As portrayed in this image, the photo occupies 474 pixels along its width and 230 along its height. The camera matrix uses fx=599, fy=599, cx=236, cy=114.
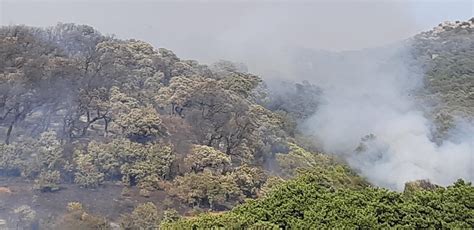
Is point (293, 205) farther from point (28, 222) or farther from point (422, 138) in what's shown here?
point (422, 138)

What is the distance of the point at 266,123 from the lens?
808 inches

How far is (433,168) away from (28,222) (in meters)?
11.1

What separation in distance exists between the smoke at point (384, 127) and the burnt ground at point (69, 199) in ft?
22.1

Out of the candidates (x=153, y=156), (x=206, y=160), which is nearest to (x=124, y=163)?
(x=153, y=156)

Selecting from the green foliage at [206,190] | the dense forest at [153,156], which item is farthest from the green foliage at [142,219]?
the green foliage at [206,190]

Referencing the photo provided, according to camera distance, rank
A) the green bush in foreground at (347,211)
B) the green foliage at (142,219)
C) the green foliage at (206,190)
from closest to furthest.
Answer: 1. the green bush in foreground at (347,211)
2. the green foliage at (142,219)
3. the green foliage at (206,190)

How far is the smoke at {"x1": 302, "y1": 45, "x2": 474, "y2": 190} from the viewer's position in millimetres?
17375

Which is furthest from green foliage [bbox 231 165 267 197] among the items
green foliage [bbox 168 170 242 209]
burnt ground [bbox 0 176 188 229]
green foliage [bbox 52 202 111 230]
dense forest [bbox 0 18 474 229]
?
green foliage [bbox 52 202 111 230]

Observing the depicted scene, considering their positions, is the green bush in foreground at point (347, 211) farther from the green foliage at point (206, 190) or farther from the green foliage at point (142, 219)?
the green foliage at point (206, 190)

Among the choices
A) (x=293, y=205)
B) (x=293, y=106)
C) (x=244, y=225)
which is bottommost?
(x=244, y=225)

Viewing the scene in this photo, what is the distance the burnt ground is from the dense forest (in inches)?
1.1

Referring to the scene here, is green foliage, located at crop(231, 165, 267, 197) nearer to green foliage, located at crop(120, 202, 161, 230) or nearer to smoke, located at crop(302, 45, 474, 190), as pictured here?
green foliage, located at crop(120, 202, 161, 230)

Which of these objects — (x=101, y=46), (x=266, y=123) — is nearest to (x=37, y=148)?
(x=101, y=46)

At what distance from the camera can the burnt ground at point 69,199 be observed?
13.8m
